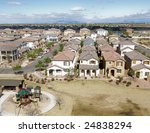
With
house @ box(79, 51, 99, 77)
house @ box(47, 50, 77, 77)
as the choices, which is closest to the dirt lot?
house @ box(79, 51, 99, 77)

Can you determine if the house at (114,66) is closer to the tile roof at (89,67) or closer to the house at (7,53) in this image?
the tile roof at (89,67)

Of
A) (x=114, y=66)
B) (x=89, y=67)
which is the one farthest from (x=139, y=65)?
(x=89, y=67)

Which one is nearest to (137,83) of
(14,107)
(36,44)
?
(14,107)

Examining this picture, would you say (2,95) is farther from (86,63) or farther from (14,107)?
(86,63)

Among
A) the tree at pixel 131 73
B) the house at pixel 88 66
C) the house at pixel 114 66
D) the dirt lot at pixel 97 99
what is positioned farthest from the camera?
the house at pixel 114 66

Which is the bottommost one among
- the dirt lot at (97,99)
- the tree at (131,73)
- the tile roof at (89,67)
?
the dirt lot at (97,99)

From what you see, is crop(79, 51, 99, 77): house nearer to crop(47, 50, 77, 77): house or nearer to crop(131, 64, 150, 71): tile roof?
crop(47, 50, 77, 77): house

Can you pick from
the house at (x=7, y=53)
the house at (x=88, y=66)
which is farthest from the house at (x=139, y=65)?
the house at (x=7, y=53)

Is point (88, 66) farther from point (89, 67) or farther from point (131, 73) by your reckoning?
point (131, 73)
